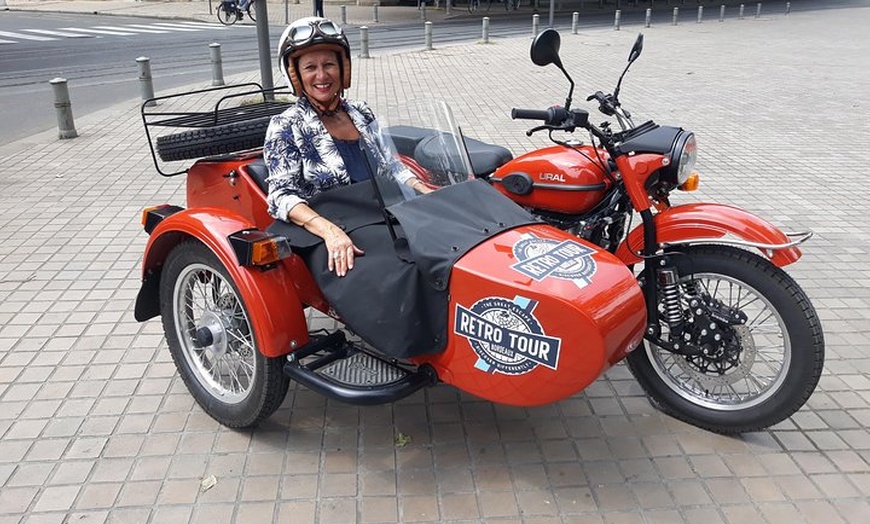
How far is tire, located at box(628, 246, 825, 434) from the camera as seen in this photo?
2746 mm

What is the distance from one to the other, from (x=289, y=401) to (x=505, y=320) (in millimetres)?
1475

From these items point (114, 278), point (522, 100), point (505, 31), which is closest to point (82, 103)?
point (522, 100)

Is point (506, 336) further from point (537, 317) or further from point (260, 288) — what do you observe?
point (260, 288)

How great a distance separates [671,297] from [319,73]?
1.73 metres

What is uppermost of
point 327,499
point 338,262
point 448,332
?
point 338,262

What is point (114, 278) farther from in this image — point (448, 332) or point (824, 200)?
point (824, 200)

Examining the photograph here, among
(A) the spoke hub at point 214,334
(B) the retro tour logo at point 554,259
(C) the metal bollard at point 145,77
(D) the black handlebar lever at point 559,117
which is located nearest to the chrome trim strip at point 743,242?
(B) the retro tour logo at point 554,259

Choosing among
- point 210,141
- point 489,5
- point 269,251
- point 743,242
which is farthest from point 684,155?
point 489,5

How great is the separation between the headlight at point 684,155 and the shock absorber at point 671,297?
0.39 metres

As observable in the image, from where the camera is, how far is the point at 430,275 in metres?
2.46

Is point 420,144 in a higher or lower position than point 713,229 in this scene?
higher

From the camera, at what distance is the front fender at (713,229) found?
278 centimetres

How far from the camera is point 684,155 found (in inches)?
114

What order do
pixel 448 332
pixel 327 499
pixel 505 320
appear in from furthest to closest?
pixel 327 499 → pixel 448 332 → pixel 505 320
